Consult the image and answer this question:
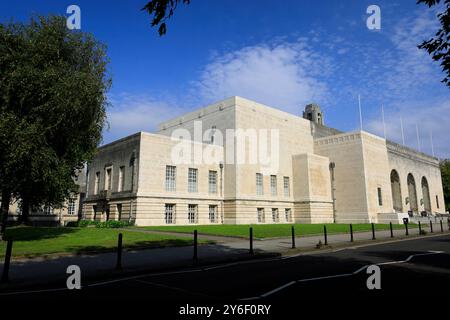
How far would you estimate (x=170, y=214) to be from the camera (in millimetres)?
35688

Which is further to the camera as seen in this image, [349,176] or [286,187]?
[349,176]

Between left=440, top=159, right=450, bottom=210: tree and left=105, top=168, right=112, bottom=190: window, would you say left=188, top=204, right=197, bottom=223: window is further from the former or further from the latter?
left=440, top=159, right=450, bottom=210: tree

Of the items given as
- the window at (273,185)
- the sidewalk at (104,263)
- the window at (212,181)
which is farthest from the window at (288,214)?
the sidewalk at (104,263)

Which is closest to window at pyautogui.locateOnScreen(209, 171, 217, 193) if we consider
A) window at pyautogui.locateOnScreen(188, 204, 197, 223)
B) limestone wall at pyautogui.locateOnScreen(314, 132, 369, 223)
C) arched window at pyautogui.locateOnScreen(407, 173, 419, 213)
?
window at pyautogui.locateOnScreen(188, 204, 197, 223)

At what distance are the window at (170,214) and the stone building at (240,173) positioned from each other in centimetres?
11

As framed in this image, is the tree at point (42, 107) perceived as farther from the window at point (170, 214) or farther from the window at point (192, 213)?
the window at point (192, 213)

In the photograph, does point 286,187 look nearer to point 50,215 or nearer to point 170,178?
point 170,178

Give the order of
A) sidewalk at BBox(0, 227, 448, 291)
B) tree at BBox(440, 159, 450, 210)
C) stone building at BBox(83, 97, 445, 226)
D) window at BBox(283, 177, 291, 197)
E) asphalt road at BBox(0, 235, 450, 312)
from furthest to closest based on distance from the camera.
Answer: tree at BBox(440, 159, 450, 210), window at BBox(283, 177, 291, 197), stone building at BBox(83, 97, 445, 226), sidewalk at BBox(0, 227, 448, 291), asphalt road at BBox(0, 235, 450, 312)

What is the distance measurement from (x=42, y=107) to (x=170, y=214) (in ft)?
70.1

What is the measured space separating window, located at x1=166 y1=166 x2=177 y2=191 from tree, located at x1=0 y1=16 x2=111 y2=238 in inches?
615

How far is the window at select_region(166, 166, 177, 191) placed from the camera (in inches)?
1410

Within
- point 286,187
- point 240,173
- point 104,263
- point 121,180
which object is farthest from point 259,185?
point 104,263

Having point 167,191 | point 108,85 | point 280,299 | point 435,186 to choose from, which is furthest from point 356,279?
point 435,186

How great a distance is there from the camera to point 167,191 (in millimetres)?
35406
